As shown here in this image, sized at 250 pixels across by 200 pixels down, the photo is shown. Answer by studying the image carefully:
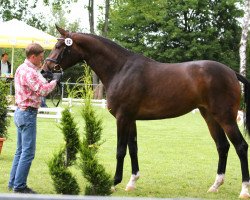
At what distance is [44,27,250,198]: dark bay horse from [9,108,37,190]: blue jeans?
1271 mm

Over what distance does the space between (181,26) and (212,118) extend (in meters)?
48.8

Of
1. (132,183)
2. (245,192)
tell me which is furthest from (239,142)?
(132,183)

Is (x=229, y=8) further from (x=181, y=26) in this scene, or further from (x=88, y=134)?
(x=88, y=134)

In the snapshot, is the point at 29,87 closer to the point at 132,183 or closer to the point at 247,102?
the point at 132,183

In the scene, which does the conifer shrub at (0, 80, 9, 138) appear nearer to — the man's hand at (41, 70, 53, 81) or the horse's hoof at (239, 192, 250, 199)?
the man's hand at (41, 70, 53, 81)

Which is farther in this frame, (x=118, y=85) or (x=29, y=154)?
(x=118, y=85)

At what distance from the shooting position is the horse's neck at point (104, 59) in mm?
8594

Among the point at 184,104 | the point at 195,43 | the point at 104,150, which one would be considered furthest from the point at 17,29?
the point at 195,43

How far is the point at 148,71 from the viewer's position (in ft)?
28.0

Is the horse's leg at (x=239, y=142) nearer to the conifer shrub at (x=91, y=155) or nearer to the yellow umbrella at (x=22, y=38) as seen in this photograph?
the conifer shrub at (x=91, y=155)

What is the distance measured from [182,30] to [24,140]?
163ft

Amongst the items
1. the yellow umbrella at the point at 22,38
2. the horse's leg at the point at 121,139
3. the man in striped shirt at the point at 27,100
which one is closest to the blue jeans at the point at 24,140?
the man in striped shirt at the point at 27,100

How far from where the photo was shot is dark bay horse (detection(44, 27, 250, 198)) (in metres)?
8.40

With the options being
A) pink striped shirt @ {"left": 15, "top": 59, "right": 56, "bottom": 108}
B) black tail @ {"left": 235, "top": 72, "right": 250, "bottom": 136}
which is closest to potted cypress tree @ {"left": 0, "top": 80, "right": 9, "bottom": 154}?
pink striped shirt @ {"left": 15, "top": 59, "right": 56, "bottom": 108}
